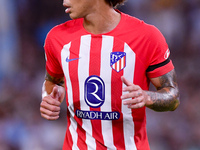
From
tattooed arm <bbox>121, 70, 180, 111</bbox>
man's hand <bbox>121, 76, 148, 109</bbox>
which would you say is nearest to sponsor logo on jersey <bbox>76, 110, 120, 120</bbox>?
tattooed arm <bbox>121, 70, 180, 111</bbox>

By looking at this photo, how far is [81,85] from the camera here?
210cm

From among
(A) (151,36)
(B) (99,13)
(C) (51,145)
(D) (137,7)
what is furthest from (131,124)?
(D) (137,7)

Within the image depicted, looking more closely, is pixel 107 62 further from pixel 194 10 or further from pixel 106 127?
pixel 194 10

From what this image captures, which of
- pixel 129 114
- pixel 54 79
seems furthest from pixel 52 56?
pixel 129 114

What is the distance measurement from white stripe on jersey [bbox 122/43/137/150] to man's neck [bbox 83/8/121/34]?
0.58 feet

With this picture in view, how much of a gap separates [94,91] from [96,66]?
0.51 feet

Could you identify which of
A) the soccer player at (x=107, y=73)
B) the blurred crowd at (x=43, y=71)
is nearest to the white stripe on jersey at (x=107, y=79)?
the soccer player at (x=107, y=73)

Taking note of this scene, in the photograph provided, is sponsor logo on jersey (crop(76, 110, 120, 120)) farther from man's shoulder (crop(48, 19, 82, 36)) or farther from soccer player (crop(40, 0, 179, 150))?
man's shoulder (crop(48, 19, 82, 36))

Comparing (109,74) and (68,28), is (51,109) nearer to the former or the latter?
(109,74)

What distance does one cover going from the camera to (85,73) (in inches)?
81.9

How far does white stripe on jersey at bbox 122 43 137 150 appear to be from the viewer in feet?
6.70

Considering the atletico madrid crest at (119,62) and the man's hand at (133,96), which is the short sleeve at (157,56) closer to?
the atletico madrid crest at (119,62)

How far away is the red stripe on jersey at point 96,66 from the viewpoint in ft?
6.77

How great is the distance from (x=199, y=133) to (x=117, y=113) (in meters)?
2.88
